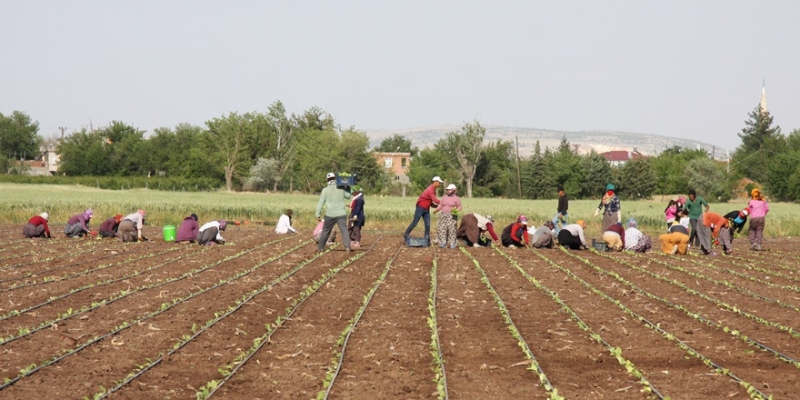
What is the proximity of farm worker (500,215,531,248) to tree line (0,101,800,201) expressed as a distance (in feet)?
164

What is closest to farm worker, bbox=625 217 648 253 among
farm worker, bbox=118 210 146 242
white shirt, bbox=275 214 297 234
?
white shirt, bbox=275 214 297 234

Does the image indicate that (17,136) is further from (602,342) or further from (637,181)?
(602,342)

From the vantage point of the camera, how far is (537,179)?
81.2m

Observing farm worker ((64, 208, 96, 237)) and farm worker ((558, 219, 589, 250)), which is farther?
farm worker ((64, 208, 96, 237))

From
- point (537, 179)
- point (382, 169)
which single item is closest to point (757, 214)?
point (537, 179)

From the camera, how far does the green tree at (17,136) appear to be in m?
134

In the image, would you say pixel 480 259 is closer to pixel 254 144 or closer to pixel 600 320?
pixel 600 320

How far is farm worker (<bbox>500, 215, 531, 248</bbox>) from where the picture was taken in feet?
69.4

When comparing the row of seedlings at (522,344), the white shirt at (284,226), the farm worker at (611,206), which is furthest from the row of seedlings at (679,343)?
the white shirt at (284,226)

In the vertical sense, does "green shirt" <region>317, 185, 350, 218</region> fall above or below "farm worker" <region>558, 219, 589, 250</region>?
above

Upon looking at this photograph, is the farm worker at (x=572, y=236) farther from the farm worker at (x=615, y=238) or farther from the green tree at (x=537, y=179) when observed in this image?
the green tree at (x=537, y=179)

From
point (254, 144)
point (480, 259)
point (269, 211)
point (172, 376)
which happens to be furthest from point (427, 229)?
point (254, 144)

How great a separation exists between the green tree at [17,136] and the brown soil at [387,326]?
12712 centimetres

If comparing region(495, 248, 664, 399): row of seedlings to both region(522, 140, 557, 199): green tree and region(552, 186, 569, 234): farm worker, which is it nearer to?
region(552, 186, 569, 234): farm worker
